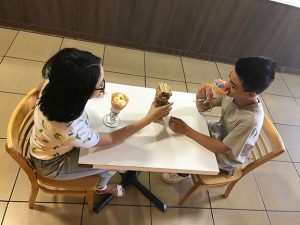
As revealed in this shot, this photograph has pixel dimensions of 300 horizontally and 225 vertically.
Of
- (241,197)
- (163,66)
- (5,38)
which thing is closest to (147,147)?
(241,197)

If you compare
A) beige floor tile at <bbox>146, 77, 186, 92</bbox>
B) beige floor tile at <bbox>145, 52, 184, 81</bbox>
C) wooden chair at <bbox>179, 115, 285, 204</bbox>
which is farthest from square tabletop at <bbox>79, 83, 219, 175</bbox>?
beige floor tile at <bbox>145, 52, 184, 81</bbox>

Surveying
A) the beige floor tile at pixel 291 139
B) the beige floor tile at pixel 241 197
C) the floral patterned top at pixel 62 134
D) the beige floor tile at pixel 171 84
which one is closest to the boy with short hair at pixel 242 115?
the floral patterned top at pixel 62 134

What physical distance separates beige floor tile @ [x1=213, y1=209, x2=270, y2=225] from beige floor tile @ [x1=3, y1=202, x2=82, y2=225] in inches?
38.9

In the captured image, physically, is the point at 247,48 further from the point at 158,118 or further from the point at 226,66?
the point at 158,118

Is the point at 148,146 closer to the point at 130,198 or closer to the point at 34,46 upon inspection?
the point at 130,198

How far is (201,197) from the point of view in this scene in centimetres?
195

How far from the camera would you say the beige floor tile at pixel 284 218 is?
1983mm

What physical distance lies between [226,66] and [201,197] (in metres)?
1.75

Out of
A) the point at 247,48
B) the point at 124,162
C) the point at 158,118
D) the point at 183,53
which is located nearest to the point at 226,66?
the point at 247,48

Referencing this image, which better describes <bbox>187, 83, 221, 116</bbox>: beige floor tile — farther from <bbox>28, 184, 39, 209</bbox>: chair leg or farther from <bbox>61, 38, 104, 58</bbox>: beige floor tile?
<bbox>28, 184, 39, 209</bbox>: chair leg

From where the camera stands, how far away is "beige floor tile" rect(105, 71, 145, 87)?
8.39 ft

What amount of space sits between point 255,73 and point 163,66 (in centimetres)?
164

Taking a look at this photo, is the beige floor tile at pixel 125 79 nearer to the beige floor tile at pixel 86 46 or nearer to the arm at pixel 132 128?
the beige floor tile at pixel 86 46

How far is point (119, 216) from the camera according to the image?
1.75 metres
